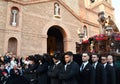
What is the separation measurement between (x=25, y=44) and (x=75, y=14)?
7.91 meters

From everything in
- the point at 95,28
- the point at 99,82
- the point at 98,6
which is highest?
the point at 98,6

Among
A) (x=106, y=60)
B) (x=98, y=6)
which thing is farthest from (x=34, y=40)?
(x=98, y=6)

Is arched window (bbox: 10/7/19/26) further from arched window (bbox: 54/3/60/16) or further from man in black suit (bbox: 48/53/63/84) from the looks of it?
man in black suit (bbox: 48/53/63/84)

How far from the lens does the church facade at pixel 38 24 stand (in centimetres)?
1725

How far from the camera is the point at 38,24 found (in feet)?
62.6

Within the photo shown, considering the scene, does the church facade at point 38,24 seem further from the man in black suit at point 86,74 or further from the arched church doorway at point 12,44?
the man in black suit at point 86,74

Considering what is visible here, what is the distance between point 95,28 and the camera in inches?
1029

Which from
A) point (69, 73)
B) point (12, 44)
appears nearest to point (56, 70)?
point (69, 73)

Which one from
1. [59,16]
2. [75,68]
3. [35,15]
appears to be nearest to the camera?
[75,68]

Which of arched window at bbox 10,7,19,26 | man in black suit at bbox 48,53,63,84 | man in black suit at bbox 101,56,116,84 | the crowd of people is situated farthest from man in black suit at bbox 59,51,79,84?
arched window at bbox 10,7,19,26

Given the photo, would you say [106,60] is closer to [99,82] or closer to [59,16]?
[99,82]

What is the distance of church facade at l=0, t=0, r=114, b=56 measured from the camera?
56.6 ft

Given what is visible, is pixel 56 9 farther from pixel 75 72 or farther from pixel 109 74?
pixel 75 72

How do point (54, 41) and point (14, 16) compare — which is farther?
point (54, 41)
